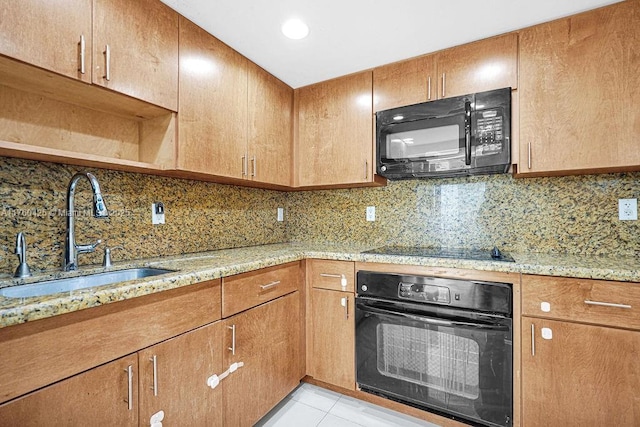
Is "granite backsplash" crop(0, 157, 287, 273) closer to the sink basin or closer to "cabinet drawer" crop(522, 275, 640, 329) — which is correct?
the sink basin

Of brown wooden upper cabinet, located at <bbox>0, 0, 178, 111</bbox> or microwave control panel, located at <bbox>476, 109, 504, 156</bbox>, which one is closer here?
brown wooden upper cabinet, located at <bbox>0, 0, 178, 111</bbox>

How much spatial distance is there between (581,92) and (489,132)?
0.45 metres

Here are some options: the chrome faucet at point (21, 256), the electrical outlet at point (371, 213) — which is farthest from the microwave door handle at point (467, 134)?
the chrome faucet at point (21, 256)

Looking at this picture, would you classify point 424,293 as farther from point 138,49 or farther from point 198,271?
point 138,49

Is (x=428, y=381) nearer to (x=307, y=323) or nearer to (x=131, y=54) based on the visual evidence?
(x=307, y=323)

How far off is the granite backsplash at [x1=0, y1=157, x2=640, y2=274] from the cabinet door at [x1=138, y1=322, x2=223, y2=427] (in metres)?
0.69

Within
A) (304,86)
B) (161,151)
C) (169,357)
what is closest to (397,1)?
(304,86)

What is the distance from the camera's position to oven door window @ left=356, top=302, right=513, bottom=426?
1451 mm

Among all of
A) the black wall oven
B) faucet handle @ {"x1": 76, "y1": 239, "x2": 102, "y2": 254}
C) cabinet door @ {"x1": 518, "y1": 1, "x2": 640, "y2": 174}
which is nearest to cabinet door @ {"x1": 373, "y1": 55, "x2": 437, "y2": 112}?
cabinet door @ {"x1": 518, "y1": 1, "x2": 640, "y2": 174}

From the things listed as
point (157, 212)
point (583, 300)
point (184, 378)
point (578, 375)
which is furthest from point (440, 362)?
point (157, 212)

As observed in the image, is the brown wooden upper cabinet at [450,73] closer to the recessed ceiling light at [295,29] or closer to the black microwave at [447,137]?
the black microwave at [447,137]

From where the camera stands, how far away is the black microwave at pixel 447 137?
1.67 m

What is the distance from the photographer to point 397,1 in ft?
Result: 4.70

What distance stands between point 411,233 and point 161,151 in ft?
5.68
